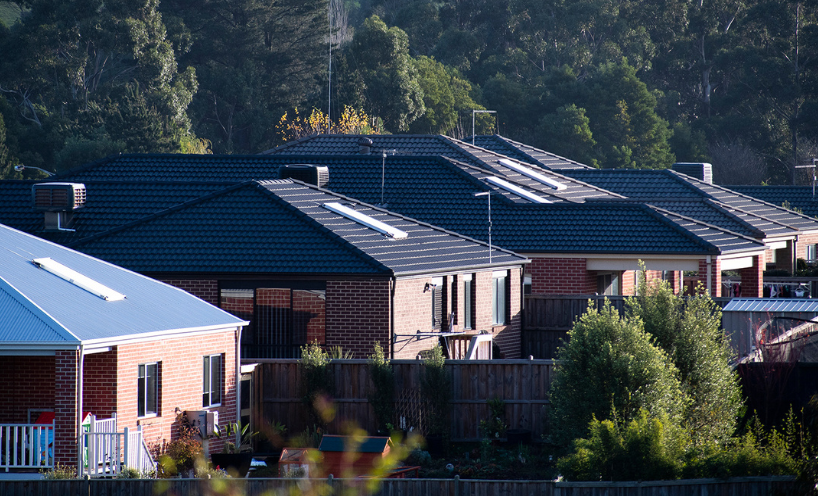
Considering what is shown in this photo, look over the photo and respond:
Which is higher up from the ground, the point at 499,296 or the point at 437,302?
the point at 499,296

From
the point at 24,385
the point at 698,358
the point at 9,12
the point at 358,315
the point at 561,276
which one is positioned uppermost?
the point at 9,12

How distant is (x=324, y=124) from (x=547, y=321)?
45.7 meters

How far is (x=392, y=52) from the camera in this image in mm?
82375

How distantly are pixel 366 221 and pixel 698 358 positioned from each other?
1148cm

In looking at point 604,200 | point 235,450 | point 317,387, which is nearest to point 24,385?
point 235,450

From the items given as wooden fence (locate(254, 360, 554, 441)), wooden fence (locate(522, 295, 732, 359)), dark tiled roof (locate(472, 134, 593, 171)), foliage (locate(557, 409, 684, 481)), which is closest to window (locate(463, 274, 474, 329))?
wooden fence (locate(522, 295, 732, 359))

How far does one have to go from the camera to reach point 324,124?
75.1 meters

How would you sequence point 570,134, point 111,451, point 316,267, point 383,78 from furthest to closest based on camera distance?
point 570,134
point 383,78
point 316,267
point 111,451

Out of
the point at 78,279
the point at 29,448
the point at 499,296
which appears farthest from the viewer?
the point at 499,296

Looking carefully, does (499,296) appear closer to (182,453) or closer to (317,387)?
(317,387)

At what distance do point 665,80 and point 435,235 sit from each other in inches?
2968

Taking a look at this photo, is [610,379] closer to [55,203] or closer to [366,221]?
[366,221]

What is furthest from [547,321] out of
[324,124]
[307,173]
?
[324,124]

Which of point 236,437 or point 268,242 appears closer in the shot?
point 236,437
